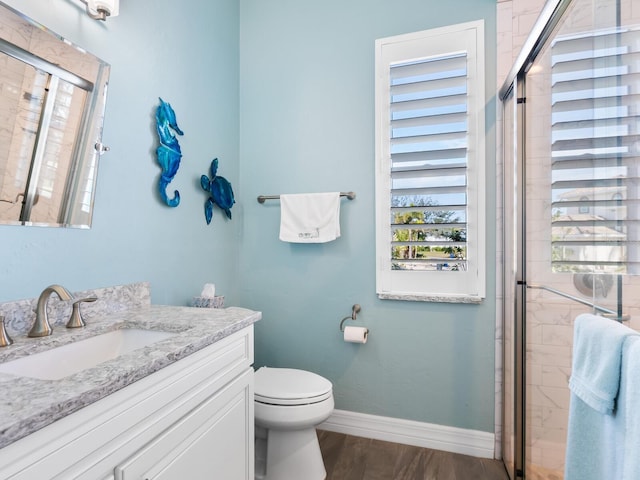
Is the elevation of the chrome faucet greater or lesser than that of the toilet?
greater

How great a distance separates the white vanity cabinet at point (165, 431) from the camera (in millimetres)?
642

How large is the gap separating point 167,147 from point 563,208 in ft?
5.28

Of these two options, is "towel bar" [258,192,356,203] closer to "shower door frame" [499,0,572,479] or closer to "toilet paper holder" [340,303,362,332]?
"toilet paper holder" [340,303,362,332]

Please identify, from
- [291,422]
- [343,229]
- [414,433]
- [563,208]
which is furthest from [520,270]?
[291,422]

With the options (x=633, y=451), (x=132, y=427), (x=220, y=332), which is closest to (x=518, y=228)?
(x=633, y=451)

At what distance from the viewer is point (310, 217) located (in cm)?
212

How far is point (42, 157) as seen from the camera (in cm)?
117

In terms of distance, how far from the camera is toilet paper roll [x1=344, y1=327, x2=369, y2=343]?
200 centimetres

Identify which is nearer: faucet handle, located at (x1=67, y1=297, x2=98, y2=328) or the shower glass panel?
the shower glass panel

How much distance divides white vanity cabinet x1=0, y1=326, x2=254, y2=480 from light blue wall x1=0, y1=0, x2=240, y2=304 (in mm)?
601

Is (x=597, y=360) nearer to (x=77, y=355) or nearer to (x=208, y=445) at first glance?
(x=208, y=445)

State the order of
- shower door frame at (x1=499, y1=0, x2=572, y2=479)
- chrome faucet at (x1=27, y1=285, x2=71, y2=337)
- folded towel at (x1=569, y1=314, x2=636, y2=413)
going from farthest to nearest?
shower door frame at (x1=499, y1=0, x2=572, y2=479) < chrome faucet at (x1=27, y1=285, x2=71, y2=337) < folded towel at (x1=569, y1=314, x2=636, y2=413)

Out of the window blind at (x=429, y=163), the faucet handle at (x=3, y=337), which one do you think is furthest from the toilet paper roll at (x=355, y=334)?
the faucet handle at (x=3, y=337)

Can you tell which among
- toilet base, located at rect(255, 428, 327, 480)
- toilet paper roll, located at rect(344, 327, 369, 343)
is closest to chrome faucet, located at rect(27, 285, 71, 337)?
toilet base, located at rect(255, 428, 327, 480)
